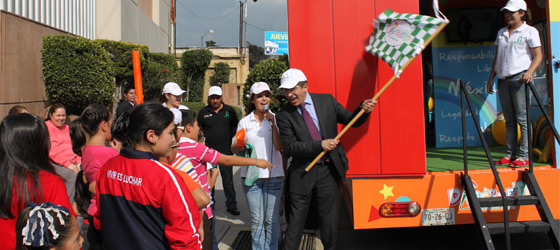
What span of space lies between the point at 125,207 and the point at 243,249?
323cm

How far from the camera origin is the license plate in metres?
4.08

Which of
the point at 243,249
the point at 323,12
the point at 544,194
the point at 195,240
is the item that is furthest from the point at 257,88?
the point at 544,194

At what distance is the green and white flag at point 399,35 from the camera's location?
12.0 feet

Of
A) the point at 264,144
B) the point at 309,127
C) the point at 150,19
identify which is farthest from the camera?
the point at 150,19

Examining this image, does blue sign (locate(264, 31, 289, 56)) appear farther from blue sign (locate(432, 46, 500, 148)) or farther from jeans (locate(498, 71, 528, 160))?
jeans (locate(498, 71, 528, 160))

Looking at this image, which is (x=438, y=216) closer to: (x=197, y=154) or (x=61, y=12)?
(x=197, y=154)

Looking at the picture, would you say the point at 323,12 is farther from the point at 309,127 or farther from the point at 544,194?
the point at 544,194

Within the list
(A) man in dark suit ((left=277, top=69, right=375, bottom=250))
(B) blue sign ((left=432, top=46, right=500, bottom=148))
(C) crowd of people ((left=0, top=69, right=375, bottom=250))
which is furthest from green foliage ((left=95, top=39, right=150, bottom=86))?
(A) man in dark suit ((left=277, top=69, right=375, bottom=250))

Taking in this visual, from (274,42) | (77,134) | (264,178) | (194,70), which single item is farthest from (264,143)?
(194,70)

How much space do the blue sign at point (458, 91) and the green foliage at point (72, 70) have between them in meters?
8.64

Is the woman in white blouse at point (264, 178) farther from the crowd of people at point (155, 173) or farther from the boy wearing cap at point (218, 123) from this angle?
the boy wearing cap at point (218, 123)

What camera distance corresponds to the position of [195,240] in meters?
2.07

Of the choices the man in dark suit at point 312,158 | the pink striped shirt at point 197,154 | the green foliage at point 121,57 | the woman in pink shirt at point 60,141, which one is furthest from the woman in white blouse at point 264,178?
the green foliage at point 121,57

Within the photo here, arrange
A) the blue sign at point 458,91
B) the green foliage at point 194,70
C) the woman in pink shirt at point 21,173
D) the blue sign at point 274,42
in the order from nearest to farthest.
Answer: the woman in pink shirt at point 21,173 → the blue sign at point 458,91 → the blue sign at point 274,42 → the green foliage at point 194,70
